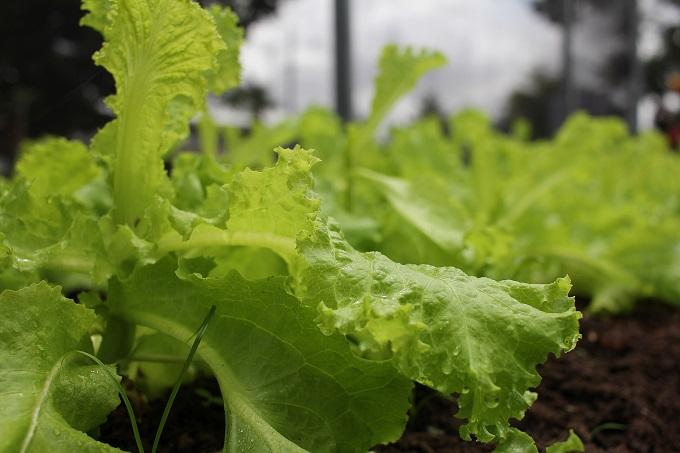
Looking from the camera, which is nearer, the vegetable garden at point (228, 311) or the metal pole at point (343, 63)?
the vegetable garden at point (228, 311)

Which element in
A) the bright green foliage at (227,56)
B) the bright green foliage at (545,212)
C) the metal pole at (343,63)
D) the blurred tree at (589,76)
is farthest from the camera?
the blurred tree at (589,76)

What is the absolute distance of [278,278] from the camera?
3.02ft

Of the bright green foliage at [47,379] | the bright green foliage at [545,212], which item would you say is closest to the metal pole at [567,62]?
the bright green foliage at [545,212]

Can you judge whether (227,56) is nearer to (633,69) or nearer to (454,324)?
(454,324)

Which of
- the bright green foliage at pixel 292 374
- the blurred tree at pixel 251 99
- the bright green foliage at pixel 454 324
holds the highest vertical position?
the bright green foliage at pixel 454 324

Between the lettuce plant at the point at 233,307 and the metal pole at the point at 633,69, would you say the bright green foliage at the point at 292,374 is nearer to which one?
the lettuce plant at the point at 233,307

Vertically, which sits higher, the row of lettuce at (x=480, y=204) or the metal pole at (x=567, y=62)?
the row of lettuce at (x=480, y=204)

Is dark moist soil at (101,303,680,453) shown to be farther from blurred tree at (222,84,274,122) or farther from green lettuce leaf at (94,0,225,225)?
blurred tree at (222,84,274,122)

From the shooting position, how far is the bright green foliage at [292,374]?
36.0 inches

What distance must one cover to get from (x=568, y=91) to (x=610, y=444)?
299 inches

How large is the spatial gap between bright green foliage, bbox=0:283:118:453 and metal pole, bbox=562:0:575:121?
26.4ft

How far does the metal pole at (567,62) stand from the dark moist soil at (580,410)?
21.8ft

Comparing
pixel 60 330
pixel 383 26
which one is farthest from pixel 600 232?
pixel 383 26

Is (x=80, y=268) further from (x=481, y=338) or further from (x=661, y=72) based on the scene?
(x=661, y=72)
